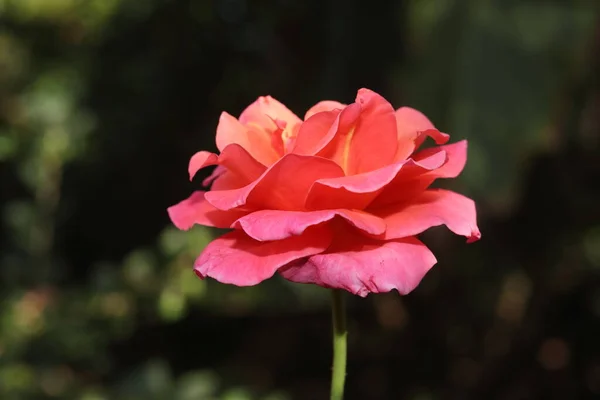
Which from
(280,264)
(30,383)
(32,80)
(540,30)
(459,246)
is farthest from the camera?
(32,80)

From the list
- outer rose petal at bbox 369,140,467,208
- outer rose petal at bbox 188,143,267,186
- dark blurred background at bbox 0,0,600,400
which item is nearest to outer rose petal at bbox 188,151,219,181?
outer rose petal at bbox 188,143,267,186

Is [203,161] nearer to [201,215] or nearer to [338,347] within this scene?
[201,215]

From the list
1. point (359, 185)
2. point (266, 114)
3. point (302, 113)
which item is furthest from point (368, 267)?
point (302, 113)

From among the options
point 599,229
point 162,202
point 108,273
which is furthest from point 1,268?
point 599,229

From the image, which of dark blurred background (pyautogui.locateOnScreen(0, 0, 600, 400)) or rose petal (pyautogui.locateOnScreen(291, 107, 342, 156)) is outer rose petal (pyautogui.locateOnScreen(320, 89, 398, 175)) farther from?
dark blurred background (pyautogui.locateOnScreen(0, 0, 600, 400))

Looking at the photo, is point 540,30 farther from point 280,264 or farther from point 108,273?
point 280,264
